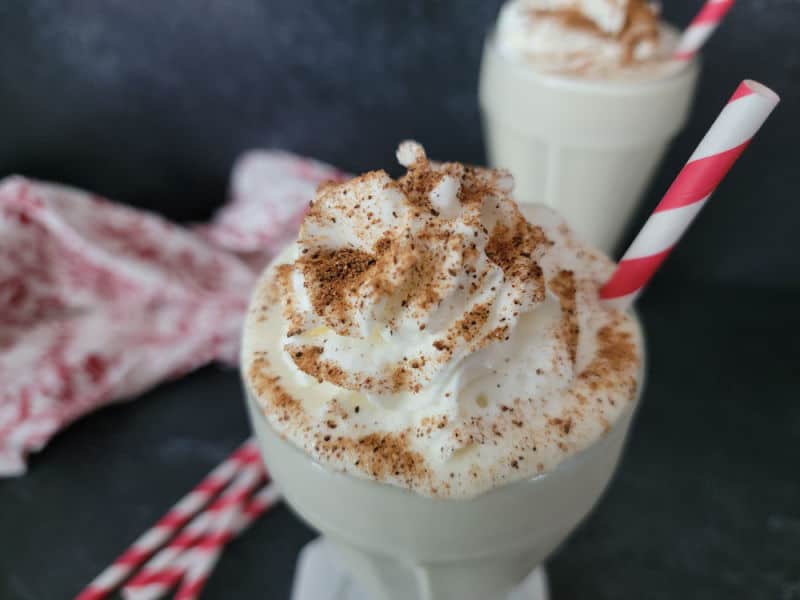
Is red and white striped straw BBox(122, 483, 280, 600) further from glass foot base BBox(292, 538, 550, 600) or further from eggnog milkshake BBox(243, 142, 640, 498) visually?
eggnog milkshake BBox(243, 142, 640, 498)

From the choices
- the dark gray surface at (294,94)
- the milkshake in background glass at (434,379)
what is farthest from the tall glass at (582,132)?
the milkshake in background glass at (434,379)

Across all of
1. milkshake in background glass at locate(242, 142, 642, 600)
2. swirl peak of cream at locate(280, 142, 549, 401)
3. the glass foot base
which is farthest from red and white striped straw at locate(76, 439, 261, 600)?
swirl peak of cream at locate(280, 142, 549, 401)

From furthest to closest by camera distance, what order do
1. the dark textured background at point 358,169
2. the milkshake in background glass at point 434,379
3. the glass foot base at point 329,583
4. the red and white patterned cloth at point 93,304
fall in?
the red and white patterned cloth at point 93,304
the dark textured background at point 358,169
the glass foot base at point 329,583
the milkshake in background glass at point 434,379

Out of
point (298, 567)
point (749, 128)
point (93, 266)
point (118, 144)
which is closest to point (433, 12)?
point (118, 144)

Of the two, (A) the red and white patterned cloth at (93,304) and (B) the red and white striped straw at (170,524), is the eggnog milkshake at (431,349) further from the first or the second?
(A) the red and white patterned cloth at (93,304)

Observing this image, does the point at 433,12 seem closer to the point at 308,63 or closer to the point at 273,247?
the point at 308,63
